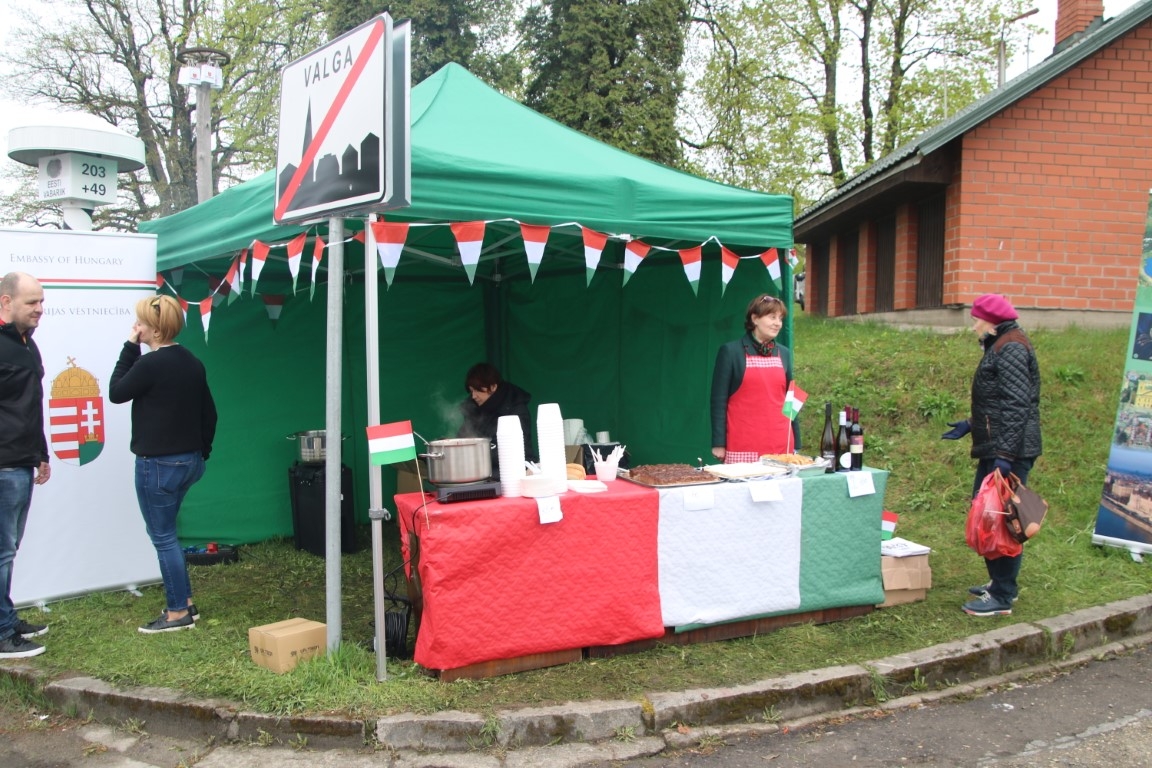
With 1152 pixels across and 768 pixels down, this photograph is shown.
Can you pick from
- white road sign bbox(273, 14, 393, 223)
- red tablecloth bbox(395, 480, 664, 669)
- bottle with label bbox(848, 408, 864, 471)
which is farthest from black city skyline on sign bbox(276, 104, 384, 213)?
bottle with label bbox(848, 408, 864, 471)

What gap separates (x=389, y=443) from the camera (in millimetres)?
3354

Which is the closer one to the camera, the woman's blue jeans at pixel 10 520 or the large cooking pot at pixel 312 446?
the woman's blue jeans at pixel 10 520

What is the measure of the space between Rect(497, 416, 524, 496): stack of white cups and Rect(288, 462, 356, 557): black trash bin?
280cm

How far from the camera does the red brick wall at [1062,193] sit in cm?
941

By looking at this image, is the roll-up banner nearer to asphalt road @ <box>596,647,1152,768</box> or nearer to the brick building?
asphalt road @ <box>596,647,1152,768</box>

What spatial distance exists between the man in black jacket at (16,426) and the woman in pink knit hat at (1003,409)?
457 cm

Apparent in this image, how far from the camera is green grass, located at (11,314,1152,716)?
3557mm

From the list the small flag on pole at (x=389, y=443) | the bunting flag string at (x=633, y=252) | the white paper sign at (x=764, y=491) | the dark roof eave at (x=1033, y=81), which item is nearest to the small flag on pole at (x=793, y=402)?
the white paper sign at (x=764, y=491)

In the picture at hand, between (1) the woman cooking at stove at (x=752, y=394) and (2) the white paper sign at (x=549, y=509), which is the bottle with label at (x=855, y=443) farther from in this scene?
(2) the white paper sign at (x=549, y=509)

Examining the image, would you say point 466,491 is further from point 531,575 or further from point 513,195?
point 513,195

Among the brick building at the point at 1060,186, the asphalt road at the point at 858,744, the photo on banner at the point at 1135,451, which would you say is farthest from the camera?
the brick building at the point at 1060,186

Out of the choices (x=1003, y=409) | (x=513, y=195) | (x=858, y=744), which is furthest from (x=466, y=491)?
(x=1003, y=409)

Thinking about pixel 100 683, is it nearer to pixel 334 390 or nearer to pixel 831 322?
pixel 334 390

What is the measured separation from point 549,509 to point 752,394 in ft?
5.48
